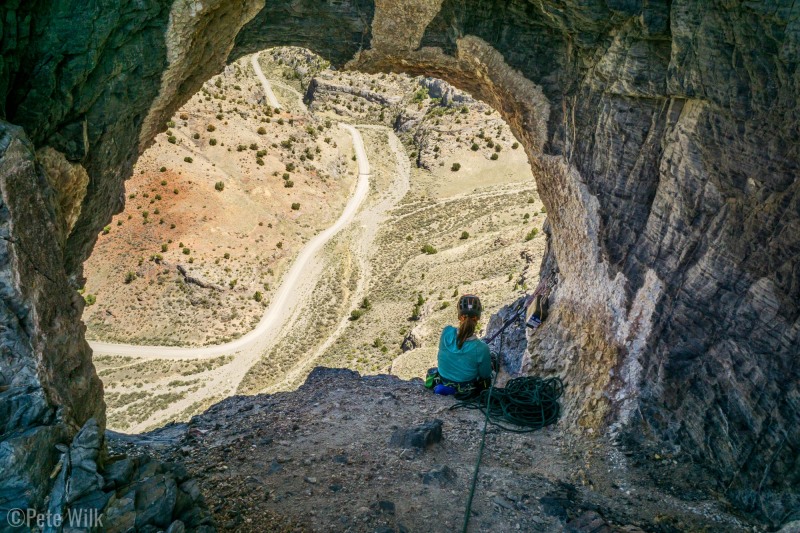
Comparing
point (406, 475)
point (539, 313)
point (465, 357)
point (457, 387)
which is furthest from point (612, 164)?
point (406, 475)

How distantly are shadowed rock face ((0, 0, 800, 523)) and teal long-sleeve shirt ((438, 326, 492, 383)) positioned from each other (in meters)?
1.40

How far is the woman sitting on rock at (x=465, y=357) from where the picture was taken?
11.4m

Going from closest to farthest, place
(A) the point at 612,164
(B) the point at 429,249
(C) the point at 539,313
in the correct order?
(A) the point at 612,164
(C) the point at 539,313
(B) the point at 429,249

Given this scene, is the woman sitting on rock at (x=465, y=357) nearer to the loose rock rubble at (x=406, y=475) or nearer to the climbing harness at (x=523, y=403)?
the climbing harness at (x=523, y=403)

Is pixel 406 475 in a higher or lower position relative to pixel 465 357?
lower

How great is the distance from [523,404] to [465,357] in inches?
52.4

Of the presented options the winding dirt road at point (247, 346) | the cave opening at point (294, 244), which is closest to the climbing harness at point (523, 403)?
the cave opening at point (294, 244)

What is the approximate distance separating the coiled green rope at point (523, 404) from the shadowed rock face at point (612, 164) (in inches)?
15.9

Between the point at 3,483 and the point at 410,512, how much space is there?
15.1 feet

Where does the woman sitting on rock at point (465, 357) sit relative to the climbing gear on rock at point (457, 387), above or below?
above

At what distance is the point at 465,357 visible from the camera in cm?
1170

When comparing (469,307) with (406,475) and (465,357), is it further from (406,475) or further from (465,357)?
(406,475)

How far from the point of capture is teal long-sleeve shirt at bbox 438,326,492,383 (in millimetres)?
11648

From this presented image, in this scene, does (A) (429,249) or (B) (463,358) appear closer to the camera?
(B) (463,358)
